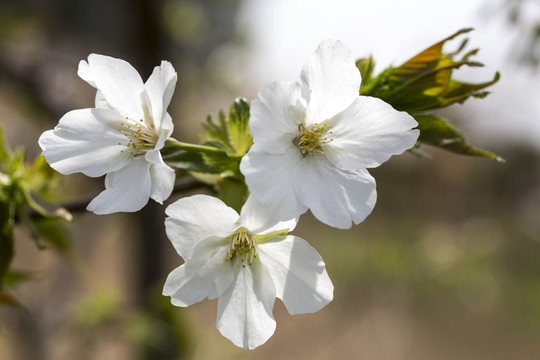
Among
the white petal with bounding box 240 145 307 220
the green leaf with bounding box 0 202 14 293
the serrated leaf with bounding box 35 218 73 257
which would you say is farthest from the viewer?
the serrated leaf with bounding box 35 218 73 257

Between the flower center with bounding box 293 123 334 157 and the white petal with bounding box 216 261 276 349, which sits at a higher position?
the flower center with bounding box 293 123 334 157

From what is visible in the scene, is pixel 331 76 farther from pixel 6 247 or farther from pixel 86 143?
pixel 6 247

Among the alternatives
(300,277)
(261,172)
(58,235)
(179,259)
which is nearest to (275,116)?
(261,172)

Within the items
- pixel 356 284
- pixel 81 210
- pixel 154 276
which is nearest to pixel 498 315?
pixel 356 284

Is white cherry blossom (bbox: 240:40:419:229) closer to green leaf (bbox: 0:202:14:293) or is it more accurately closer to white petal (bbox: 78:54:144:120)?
white petal (bbox: 78:54:144:120)

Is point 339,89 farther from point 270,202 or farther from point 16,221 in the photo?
point 16,221

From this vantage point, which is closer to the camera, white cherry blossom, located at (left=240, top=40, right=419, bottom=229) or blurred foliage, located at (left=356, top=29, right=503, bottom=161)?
white cherry blossom, located at (left=240, top=40, right=419, bottom=229)

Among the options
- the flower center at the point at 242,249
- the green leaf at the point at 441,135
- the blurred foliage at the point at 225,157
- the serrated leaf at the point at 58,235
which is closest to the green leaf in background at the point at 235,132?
the blurred foliage at the point at 225,157

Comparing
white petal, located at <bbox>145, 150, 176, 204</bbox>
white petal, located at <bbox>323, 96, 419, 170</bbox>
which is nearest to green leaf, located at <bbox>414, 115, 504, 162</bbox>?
white petal, located at <bbox>323, 96, 419, 170</bbox>
